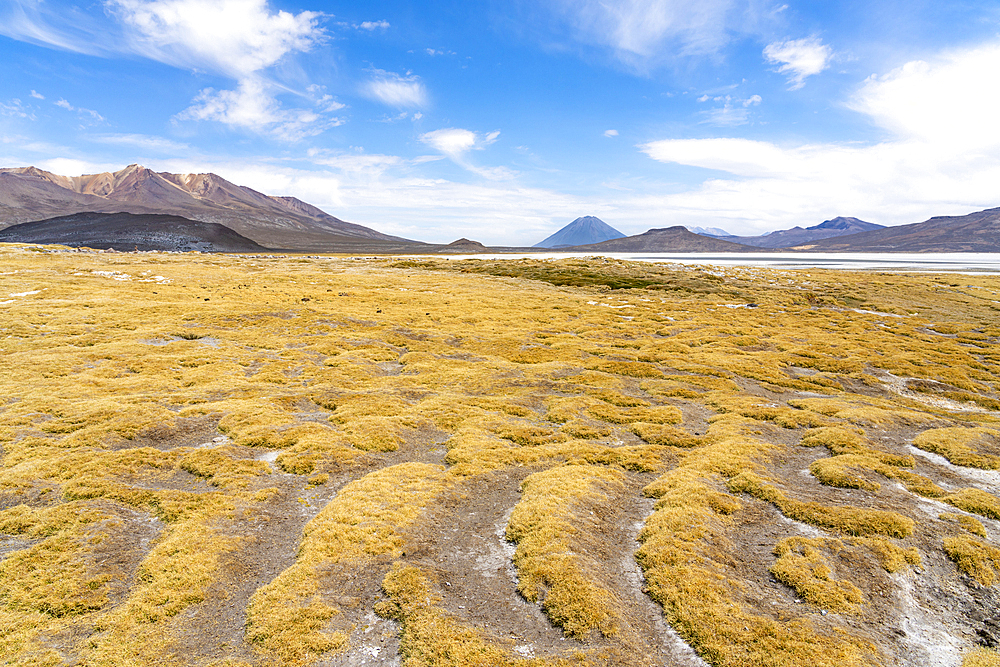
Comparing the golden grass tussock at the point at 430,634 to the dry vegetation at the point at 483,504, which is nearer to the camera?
the golden grass tussock at the point at 430,634

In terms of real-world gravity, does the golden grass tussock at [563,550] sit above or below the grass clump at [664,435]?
above

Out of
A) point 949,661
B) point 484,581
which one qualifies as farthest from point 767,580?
point 484,581

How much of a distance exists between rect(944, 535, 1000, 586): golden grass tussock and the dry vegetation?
9 cm

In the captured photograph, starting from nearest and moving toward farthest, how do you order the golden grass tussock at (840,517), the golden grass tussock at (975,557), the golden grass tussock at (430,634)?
the golden grass tussock at (430,634)
the golden grass tussock at (975,557)
the golden grass tussock at (840,517)

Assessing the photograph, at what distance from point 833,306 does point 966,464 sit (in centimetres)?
6032

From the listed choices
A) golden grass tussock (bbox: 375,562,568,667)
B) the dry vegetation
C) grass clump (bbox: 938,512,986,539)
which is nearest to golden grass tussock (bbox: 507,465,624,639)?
the dry vegetation

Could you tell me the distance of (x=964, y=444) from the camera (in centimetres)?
1969

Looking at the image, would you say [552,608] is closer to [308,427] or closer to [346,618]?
[346,618]

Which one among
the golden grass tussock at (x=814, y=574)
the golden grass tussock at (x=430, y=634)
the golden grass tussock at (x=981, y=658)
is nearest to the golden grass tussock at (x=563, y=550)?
the golden grass tussock at (x=430, y=634)

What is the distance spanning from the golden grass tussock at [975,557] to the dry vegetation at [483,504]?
Result: 0.09 m

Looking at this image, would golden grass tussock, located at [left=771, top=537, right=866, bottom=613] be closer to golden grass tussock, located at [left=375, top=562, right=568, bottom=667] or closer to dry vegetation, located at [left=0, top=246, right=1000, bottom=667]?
dry vegetation, located at [left=0, top=246, right=1000, bottom=667]

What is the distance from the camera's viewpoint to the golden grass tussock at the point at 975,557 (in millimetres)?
11633

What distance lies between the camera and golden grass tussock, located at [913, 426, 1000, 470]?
18.0m

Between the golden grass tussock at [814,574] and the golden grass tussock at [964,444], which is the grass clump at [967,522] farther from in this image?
the golden grass tussock at [964,444]
